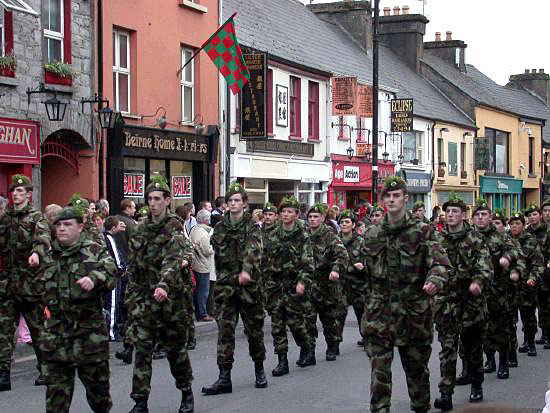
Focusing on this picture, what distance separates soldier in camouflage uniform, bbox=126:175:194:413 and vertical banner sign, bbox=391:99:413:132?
83.9 feet

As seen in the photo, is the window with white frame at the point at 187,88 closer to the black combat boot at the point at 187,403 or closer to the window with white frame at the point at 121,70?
the window with white frame at the point at 121,70

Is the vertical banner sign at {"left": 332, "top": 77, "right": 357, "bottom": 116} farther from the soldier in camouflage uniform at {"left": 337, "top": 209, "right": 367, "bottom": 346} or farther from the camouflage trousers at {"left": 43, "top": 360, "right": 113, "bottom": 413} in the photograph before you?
the camouflage trousers at {"left": 43, "top": 360, "right": 113, "bottom": 413}

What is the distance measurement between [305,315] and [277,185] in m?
16.6

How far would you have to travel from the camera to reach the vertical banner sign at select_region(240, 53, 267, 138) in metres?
23.9

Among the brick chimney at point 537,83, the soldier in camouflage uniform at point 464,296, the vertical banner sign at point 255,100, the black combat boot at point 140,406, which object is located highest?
the brick chimney at point 537,83

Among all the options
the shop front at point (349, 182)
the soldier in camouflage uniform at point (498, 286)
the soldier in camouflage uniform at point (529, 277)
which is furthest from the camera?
the shop front at point (349, 182)

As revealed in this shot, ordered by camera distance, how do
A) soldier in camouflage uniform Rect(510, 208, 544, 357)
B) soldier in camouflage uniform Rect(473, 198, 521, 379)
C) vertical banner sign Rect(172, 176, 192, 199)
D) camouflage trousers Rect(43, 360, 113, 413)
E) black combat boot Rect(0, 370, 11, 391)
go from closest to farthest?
camouflage trousers Rect(43, 360, 113, 413) < black combat boot Rect(0, 370, 11, 391) < soldier in camouflage uniform Rect(473, 198, 521, 379) < soldier in camouflage uniform Rect(510, 208, 544, 357) < vertical banner sign Rect(172, 176, 192, 199)

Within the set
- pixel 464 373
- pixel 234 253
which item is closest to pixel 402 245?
pixel 234 253

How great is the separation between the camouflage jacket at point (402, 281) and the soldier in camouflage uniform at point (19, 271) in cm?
389

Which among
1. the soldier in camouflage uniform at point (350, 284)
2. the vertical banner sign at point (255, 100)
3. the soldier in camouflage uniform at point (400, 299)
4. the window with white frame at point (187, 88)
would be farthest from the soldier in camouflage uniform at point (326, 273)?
the vertical banner sign at point (255, 100)

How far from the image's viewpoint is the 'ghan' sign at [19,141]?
16078 mm

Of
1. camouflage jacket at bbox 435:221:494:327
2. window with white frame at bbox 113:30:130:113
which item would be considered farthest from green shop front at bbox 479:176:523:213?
camouflage jacket at bbox 435:221:494:327

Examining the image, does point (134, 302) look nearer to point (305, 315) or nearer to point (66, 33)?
point (305, 315)

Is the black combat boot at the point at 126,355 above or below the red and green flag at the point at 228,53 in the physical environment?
below
